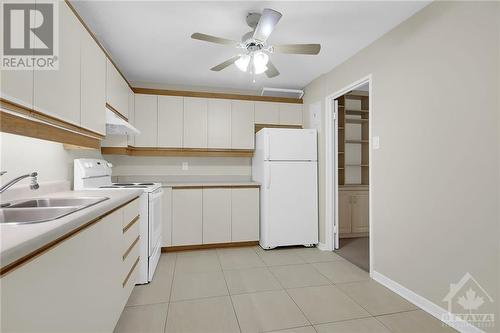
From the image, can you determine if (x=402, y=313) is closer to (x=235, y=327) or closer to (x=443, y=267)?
(x=443, y=267)

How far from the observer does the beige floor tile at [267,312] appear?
1.79 m

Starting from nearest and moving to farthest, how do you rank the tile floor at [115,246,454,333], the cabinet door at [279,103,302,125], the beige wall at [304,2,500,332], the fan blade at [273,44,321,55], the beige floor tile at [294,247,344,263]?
the beige wall at [304,2,500,332] < the tile floor at [115,246,454,333] < the fan blade at [273,44,321,55] < the beige floor tile at [294,247,344,263] < the cabinet door at [279,103,302,125]

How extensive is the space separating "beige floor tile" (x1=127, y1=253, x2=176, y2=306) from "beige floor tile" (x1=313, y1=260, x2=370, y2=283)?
63.6 inches

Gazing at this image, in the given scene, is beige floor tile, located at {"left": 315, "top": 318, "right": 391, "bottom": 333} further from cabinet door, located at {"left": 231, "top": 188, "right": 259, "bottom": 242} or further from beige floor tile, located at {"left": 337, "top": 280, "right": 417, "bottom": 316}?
cabinet door, located at {"left": 231, "top": 188, "right": 259, "bottom": 242}

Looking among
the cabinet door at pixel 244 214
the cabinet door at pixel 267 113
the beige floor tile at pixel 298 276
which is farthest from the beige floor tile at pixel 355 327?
the cabinet door at pixel 267 113

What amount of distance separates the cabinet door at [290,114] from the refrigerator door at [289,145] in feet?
1.74

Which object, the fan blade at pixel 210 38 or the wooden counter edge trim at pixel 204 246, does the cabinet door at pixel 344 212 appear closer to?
the wooden counter edge trim at pixel 204 246

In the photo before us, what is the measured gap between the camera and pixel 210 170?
13.2 ft

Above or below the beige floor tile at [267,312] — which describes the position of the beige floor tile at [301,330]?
above

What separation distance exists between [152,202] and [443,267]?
259 centimetres

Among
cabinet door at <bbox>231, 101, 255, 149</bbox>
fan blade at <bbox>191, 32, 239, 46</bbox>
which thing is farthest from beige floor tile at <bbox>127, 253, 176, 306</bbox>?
fan blade at <bbox>191, 32, 239, 46</bbox>

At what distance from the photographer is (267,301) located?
6.95 ft

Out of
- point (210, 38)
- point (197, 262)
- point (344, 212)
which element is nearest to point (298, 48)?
point (210, 38)

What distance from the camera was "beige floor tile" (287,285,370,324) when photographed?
1.89 m
